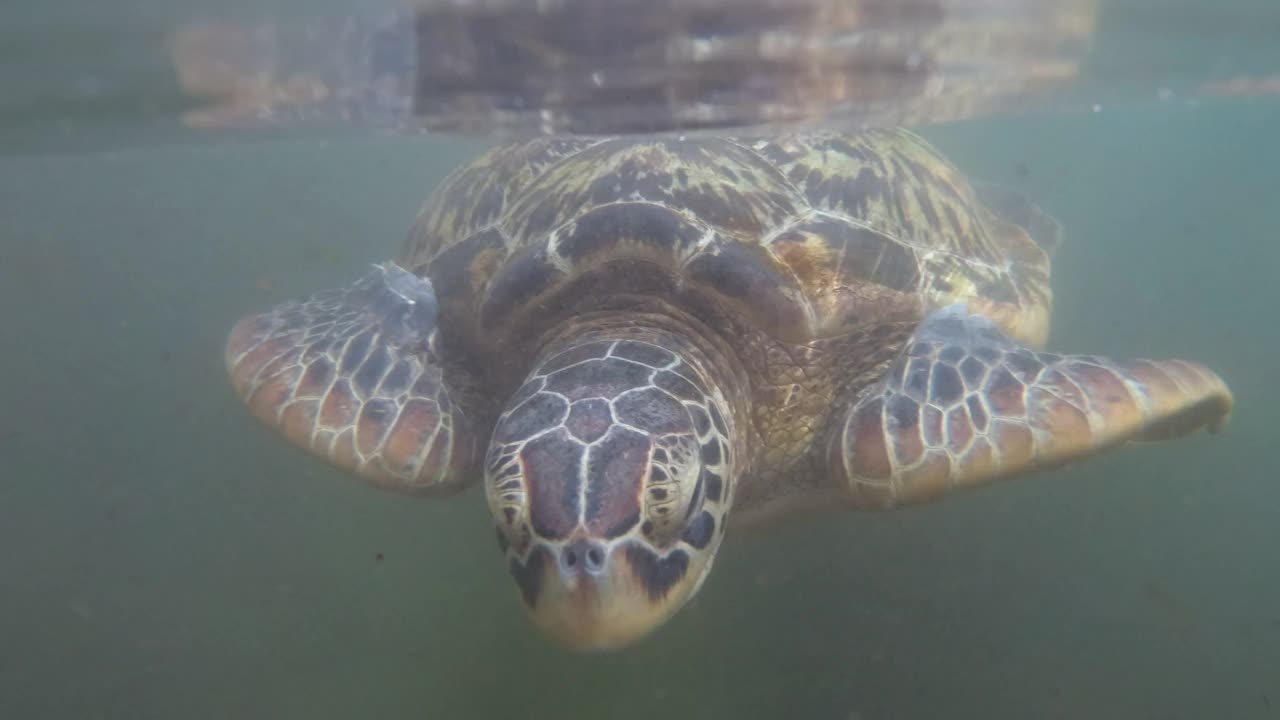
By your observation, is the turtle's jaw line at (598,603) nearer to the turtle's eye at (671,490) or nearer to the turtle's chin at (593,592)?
the turtle's chin at (593,592)

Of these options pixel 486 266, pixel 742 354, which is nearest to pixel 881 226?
pixel 742 354

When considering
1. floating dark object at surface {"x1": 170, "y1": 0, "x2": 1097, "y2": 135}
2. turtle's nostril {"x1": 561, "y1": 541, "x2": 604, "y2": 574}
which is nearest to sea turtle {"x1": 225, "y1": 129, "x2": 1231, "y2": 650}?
turtle's nostril {"x1": 561, "y1": 541, "x2": 604, "y2": 574}

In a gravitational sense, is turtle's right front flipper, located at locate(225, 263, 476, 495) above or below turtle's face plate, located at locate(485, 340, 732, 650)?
below

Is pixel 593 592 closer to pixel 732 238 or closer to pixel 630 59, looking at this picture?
pixel 732 238

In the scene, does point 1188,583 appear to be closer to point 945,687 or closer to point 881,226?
point 945,687

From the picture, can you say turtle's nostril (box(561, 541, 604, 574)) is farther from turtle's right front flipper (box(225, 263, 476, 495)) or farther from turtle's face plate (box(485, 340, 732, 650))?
turtle's right front flipper (box(225, 263, 476, 495))

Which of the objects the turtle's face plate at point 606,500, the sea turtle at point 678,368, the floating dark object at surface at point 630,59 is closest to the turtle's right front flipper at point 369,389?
the sea turtle at point 678,368

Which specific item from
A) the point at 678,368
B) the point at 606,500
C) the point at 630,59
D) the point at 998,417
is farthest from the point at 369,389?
the point at 998,417
